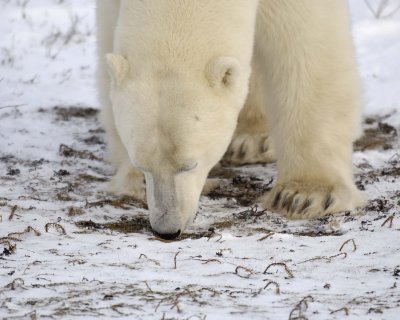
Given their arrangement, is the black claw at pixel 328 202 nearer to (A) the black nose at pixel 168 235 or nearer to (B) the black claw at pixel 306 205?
(B) the black claw at pixel 306 205

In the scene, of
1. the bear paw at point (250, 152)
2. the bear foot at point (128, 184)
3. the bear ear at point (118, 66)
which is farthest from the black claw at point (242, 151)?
the bear ear at point (118, 66)

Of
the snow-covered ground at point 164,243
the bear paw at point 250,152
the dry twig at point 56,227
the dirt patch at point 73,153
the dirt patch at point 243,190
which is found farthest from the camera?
the bear paw at point 250,152

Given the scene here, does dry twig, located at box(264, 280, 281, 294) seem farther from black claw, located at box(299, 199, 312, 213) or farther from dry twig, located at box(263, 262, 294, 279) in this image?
black claw, located at box(299, 199, 312, 213)

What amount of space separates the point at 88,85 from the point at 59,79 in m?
0.23

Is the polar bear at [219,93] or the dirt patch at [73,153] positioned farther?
the dirt patch at [73,153]

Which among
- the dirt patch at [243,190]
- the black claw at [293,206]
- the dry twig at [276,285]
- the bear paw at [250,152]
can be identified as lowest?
the bear paw at [250,152]

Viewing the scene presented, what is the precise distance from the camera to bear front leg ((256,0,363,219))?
420cm

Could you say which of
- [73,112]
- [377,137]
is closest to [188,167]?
[377,137]

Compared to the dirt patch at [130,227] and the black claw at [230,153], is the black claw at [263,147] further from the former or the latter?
the dirt patch at [130,227]

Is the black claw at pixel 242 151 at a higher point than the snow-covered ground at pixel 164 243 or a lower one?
lower

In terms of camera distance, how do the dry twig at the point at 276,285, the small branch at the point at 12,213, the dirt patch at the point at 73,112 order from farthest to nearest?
the dirt patch at the point at 73,112
the small branch at the point at 12,213
the dry twig at the point at 276,285

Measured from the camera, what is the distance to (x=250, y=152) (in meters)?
5.30

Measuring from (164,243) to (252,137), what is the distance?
2.15 meters

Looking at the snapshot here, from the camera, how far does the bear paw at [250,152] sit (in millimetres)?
5297
